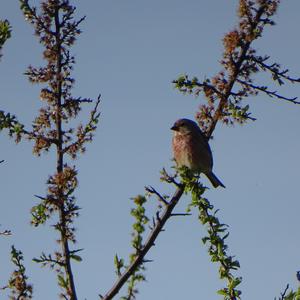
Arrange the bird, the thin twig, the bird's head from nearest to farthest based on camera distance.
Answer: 1. the thin twig
2. the bird
3. the bird's head

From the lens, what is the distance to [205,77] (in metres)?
5.18

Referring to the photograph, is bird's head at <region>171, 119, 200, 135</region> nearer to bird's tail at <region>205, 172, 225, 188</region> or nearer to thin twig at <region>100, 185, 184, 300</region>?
bird's tail at <region>205, 172, 225, 188</region>

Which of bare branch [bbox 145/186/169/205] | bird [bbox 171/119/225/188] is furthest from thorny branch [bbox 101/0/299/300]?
bird [bbox 171/119/225/188]

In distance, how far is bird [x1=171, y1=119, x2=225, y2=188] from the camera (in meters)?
9.41

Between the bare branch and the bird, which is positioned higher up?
the bird

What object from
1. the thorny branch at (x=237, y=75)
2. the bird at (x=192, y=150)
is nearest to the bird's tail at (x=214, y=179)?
the bird at (x=192, y=150)

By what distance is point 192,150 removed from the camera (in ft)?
31.3

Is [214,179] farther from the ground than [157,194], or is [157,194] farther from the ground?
[214,179]

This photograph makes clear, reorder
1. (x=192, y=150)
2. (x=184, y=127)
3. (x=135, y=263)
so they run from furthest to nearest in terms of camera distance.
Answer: (x=184, y=127) < (x=192, y=150) < (x=135, y=263)

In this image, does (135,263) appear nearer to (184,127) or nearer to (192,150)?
(192,150)

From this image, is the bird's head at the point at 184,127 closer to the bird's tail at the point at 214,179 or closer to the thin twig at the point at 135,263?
the bird's tail at the point at 214,179

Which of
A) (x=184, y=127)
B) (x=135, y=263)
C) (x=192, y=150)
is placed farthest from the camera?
(x=184, y=127)

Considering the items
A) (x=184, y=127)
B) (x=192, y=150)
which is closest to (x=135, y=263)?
(x=192, y=150)

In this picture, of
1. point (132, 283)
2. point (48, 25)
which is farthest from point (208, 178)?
point (132, 283)
